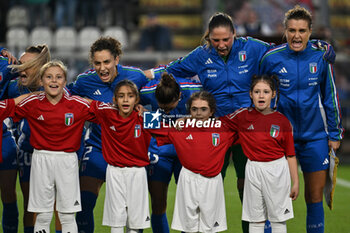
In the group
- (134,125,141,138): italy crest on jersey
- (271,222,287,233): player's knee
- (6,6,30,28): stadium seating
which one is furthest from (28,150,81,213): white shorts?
(6,6,30,28): stadium seating

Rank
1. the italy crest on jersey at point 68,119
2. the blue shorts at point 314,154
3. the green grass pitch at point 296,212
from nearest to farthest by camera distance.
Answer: the italy crest on jersey at point 68,119 < the blue shorts at point 314,154 < the green grass pitch at point 296,212

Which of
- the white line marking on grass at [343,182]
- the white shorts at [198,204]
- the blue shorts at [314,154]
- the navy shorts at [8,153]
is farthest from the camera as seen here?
the white line marking on grass at [343,182]

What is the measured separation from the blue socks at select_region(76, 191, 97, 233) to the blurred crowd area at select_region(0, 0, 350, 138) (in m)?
6.77

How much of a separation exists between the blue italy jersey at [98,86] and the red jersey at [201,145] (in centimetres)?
53

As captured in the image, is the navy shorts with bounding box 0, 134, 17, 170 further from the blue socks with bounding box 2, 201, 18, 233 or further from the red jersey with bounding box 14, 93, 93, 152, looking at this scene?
the red jersey with bounding box 14, 93, 93, 152

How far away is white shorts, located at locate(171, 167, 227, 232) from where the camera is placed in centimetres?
407

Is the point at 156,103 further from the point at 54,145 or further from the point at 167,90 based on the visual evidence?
the point at 54,145

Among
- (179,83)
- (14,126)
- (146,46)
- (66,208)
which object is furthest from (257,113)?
(146,46)

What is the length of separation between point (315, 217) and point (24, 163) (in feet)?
7.22

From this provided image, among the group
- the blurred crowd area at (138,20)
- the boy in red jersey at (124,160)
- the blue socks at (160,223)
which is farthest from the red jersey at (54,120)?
the blurred crowd area at (138,20)

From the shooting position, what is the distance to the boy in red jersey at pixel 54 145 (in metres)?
4.19

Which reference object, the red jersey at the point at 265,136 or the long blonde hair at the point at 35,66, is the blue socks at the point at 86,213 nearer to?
the long blonde hair at the point at 35,66

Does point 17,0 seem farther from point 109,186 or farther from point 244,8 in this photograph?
point 109,186

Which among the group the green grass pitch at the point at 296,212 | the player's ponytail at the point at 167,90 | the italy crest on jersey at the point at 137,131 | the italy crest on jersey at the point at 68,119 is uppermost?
the player's ponytail at the point at 167,90
